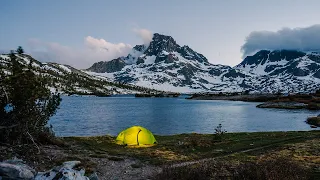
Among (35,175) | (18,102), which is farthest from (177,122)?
(35,175)

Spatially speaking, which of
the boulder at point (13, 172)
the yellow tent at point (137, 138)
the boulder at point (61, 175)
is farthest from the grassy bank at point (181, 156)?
the boulder at point (61, 175)

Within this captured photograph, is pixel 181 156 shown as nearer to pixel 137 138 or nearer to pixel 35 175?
pixel 137 138

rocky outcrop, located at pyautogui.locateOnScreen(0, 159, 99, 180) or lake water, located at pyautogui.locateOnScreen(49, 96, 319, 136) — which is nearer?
rocky outcrop, located at pyautogui.locateOnScreen(0, 159, 99, 180)

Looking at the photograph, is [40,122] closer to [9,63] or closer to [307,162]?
[9,63]

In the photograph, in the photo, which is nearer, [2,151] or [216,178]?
[216,178]

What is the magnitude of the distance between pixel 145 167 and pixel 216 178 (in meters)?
6.69

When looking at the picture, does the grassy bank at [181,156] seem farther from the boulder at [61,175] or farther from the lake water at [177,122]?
the lake water at [177,122]

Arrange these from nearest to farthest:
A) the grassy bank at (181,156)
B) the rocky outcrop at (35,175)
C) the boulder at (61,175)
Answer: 1. the boulder at (61,175)
2. the rocky outcrop at (35,175)
3. the grassy bank at (181,156)

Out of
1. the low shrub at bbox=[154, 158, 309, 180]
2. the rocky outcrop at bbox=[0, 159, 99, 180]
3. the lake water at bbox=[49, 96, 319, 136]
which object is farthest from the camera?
the lake water at bbox=[49, 96, 319, 136]

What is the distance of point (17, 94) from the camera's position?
2186cm

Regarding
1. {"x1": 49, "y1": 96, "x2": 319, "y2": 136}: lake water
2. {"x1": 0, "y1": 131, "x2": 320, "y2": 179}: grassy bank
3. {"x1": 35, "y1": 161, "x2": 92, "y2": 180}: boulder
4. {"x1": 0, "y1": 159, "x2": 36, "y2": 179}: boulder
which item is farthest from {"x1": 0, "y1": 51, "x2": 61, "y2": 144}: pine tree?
{"x1": 49, "y1": 96, "x2": 319, "y2": 136}: lake water

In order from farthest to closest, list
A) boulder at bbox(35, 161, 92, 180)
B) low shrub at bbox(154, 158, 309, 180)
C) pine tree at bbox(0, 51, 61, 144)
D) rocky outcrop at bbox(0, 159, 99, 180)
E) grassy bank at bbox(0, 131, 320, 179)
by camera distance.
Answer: pine tree at bbox(0, 51, 61, 144), grassy bank at bbox(0, 131, 320, 179), low shrub at bbox(154, 158, 309, 180), rocky outcrop at bbox(0, 159, 99, 180), boulder at bbox(35, 161, 92, 180)

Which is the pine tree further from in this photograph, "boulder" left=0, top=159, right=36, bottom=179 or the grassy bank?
"boulder" left=0, top=159, right=36, bottom=179

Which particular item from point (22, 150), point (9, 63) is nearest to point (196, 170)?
point (22, 150)
